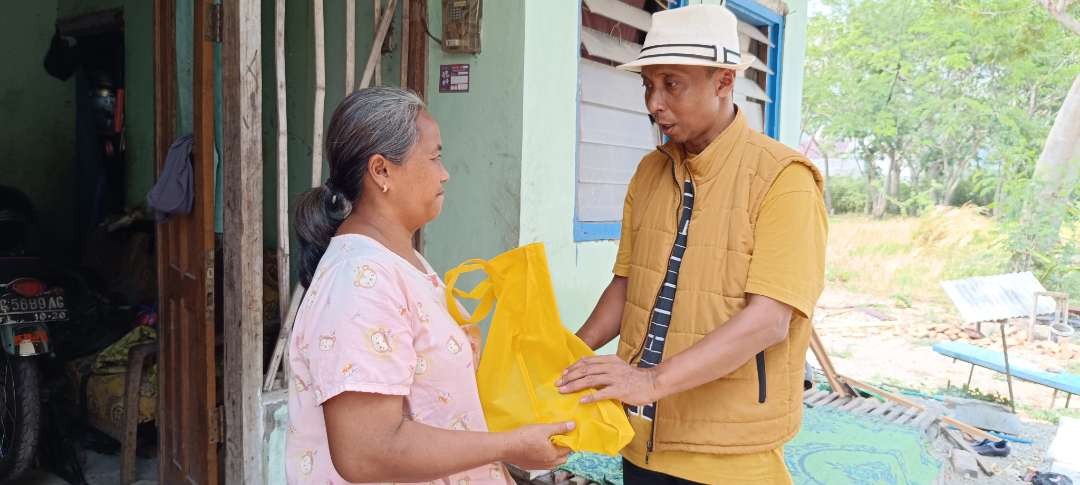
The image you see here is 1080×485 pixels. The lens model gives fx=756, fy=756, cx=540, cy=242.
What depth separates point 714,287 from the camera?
5.79 ft

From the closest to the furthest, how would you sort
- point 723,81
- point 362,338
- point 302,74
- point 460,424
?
point 362,338, point 460,424, point 723,81, point 302,74

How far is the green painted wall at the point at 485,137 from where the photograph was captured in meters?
3.31

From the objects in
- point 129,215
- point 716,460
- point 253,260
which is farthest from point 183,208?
point 716,460

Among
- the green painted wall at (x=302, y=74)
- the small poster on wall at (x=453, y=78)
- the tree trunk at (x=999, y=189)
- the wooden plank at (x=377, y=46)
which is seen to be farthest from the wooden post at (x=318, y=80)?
the tree trunk at (x=999, y=189)

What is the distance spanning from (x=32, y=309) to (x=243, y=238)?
159cm

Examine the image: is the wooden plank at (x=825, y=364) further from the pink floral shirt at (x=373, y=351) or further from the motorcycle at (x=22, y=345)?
the motorcycle at (x=22, y=345)

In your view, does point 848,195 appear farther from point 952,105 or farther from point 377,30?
point 377,30

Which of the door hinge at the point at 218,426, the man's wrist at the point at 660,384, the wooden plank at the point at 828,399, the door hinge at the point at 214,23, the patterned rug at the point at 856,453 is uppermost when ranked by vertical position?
the door hinge at the point at 214,23

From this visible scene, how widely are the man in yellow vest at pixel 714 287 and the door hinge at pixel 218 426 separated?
6.19 ft

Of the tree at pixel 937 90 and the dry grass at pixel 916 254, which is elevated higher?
the tree at pixel 937 90

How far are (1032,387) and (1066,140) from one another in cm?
611

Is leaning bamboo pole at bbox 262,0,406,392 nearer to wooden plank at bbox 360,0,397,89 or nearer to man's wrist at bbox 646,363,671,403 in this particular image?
wooden plank at bbox 360,0,397,89

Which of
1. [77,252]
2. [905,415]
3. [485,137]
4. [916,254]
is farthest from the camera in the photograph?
[916,254]

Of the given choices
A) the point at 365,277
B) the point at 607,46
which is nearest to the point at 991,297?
the point at 607,46
